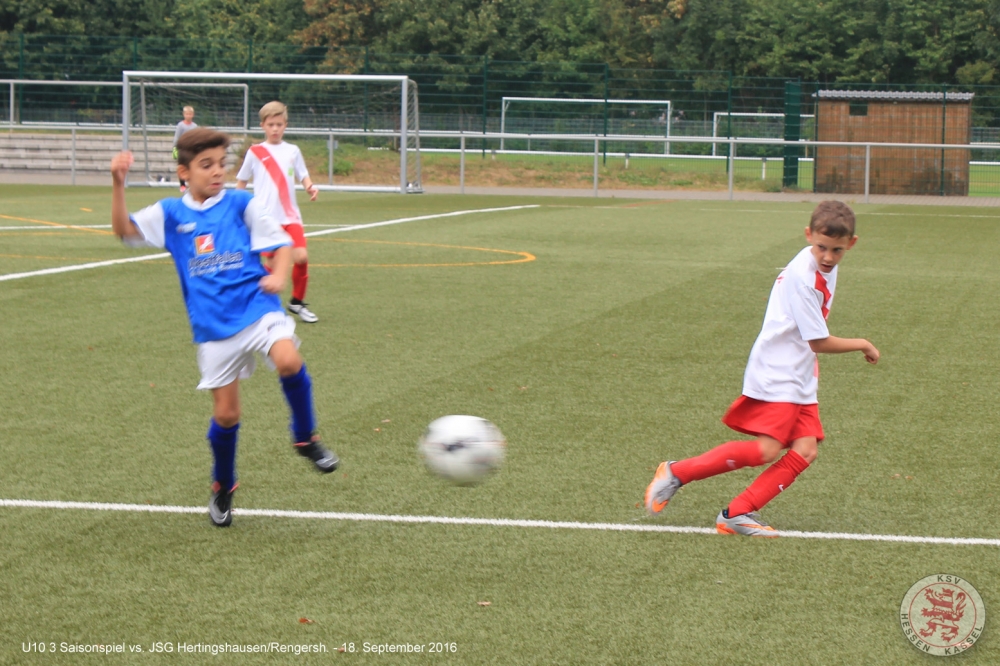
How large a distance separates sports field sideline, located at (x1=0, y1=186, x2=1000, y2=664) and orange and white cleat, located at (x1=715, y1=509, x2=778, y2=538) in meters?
0.08

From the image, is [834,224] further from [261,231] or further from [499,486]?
[261,231]

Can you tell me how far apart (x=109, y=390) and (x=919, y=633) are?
501 centimetres

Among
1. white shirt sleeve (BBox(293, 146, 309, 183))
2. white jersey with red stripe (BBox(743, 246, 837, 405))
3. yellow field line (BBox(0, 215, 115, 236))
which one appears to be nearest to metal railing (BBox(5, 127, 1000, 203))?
yellow field line (BBox(0, 215, 115, 236))

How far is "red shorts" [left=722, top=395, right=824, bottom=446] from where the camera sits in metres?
4.86

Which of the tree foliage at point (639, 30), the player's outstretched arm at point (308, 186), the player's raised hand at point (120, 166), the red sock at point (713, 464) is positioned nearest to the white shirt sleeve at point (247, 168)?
the player's outstretched arm at point (308, 186)

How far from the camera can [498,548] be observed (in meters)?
4.73

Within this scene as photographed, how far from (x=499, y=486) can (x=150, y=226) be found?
1.80 metres

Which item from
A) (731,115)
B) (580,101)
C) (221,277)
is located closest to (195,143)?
(221,277)

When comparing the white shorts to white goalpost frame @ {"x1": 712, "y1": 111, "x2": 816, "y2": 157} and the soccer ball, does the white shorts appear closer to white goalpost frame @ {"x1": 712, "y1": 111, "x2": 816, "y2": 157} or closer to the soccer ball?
the soccer ball

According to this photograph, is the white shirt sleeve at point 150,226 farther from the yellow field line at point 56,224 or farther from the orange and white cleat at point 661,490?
the yellow field line at point 56,224

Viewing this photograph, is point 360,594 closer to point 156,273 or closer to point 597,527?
point 597,527

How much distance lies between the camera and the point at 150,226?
4914mm

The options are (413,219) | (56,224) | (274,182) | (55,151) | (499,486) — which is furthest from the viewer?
(55,151)

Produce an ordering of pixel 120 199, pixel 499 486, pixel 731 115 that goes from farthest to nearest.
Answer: pixel 731 115
pixel 499 486
pixel 120 199
